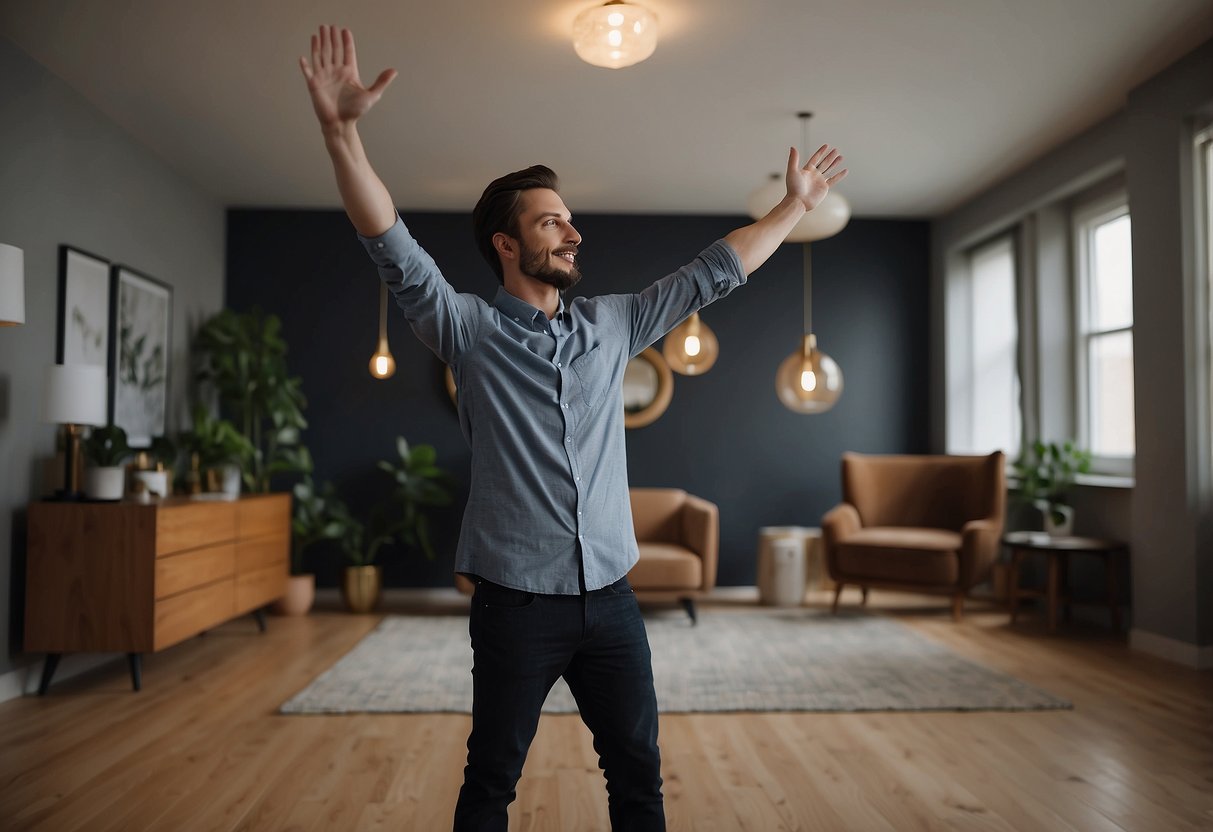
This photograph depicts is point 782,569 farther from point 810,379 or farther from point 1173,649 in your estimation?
point 1173,649

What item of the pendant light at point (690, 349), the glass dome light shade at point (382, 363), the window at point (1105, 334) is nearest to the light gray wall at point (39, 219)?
the glass dome light shade at point (382, 363)

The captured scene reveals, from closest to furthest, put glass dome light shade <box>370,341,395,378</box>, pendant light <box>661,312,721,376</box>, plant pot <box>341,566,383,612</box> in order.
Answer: pendant light <box>661,312,721,376</box>, glass dome light shade <box>370,341,395,378</box>, plant pot <box>341,566,383,612</box>

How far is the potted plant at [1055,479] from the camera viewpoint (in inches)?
203

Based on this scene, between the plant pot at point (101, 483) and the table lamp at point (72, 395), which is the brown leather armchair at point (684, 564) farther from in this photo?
the table lamp at point (72, 395)

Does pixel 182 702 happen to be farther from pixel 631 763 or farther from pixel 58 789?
pixel 631 763

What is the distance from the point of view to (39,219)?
13.0 feet

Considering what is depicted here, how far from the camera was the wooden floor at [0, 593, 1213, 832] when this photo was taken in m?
2.46

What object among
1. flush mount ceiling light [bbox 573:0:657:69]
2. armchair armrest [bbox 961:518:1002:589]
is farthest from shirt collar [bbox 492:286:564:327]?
armchair armrest [bbox 961:518:1002:589]

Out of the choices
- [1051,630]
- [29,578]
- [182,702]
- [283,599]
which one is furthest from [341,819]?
[1051,630]

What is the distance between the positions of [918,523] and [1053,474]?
37.4 inches

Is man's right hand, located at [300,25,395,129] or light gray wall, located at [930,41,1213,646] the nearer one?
man's right hand, located at [300,25,395,129]

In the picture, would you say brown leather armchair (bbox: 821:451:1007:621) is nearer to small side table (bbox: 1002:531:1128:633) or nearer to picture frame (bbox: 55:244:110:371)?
small side table (bbox: 1002:531:1128:633)

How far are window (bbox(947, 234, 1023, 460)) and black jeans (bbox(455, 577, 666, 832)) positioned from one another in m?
5.31

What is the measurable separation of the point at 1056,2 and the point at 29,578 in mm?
4427
